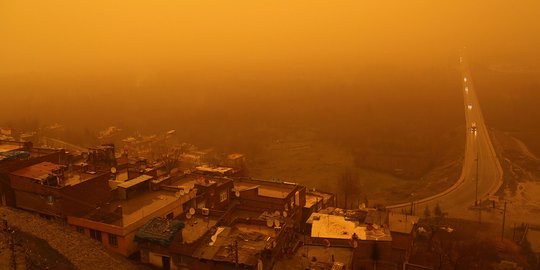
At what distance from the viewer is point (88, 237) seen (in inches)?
376

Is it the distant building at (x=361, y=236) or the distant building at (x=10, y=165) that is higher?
the distant building at (x=10, y=165)

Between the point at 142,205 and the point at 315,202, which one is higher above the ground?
the point at 142,205

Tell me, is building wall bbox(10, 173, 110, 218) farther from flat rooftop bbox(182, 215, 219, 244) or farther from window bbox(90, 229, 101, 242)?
flat rooftop bbox(182, 215, 219, 244)

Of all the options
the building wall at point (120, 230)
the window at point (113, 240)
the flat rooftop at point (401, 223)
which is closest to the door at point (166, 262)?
the building wall at point (120, 230)

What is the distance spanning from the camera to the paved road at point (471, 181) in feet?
65.9

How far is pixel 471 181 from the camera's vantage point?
945 inches

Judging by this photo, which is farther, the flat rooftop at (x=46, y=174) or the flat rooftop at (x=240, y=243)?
the flat rooftop at (x=46, y=174)

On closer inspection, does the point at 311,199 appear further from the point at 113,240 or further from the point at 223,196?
the point at 113,240

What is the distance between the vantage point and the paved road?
65.9ft

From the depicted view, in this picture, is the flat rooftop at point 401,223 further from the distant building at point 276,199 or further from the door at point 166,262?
the door at point 166,262

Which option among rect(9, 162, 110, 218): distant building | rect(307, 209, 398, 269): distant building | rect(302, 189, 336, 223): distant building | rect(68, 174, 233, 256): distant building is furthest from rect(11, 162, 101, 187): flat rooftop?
rect(302, 189, 336, 223): distant building

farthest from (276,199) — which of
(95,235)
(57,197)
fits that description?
(57,197)

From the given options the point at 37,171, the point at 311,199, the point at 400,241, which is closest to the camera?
the point at 37,171

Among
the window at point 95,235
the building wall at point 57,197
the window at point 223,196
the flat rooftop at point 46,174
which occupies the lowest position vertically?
the window at point 223,196
